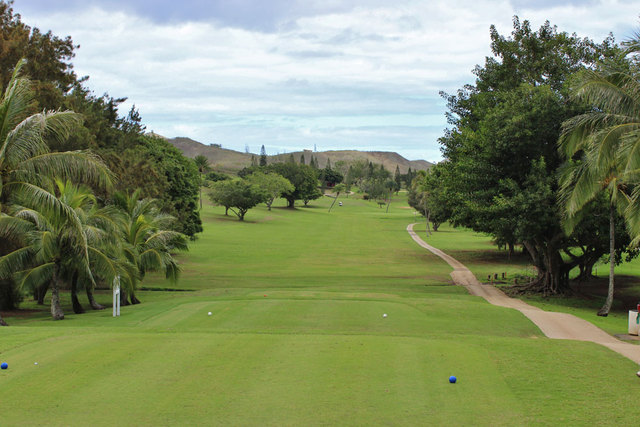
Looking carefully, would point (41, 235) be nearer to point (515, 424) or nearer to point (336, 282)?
point (515, 424)

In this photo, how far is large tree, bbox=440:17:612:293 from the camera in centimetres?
2711

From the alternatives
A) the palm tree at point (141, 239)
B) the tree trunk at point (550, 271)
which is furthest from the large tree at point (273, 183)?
the palm tree at point (141, 239)

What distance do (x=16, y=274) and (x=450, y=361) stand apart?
16.9 meters

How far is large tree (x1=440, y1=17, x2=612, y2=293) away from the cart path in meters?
3.31

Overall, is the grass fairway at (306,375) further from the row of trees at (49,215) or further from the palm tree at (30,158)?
the palm tree at (30,158)

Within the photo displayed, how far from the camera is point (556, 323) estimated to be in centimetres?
1909

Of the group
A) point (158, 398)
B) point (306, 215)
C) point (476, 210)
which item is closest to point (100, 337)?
point (158, 398)

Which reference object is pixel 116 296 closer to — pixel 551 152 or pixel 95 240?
pixel 95 240

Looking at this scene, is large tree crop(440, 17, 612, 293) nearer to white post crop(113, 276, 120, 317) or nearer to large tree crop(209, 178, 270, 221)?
white post crop(113, 276, 120, 317)

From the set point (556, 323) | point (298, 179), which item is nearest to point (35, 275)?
point (556, 323)

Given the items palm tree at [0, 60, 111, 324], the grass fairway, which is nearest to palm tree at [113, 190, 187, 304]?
palm tree at [0, 60, 111, 324]

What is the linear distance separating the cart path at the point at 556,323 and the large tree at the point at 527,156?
10.8ft

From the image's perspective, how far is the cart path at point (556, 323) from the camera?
13397mm

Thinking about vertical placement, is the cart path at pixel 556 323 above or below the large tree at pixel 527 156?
below
